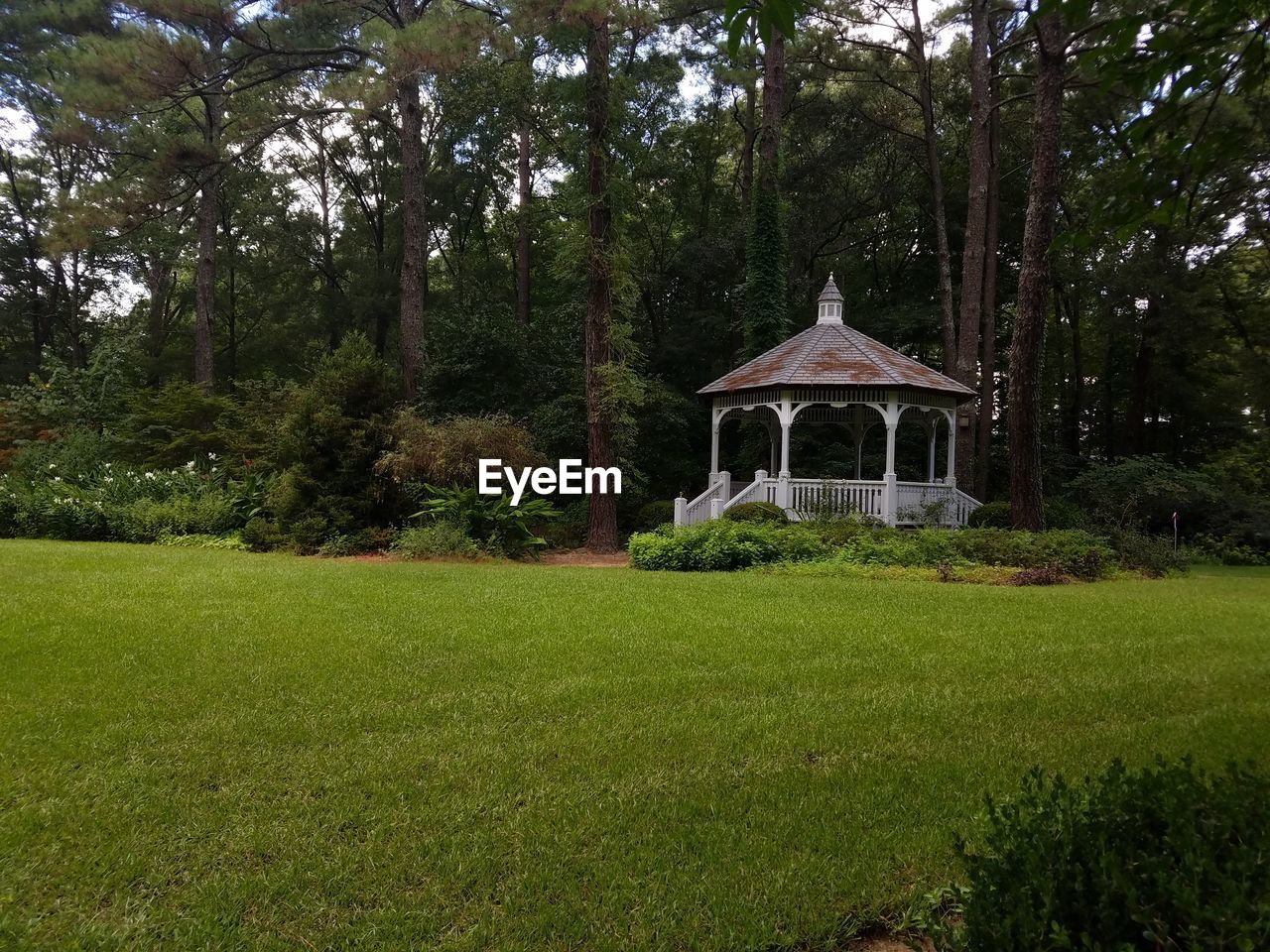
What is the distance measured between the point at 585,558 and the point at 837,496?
199 inches

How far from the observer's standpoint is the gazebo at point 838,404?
46.2 ft

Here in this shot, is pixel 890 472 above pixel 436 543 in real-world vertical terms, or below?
above

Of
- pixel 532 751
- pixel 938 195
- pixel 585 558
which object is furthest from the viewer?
pixel 938 195

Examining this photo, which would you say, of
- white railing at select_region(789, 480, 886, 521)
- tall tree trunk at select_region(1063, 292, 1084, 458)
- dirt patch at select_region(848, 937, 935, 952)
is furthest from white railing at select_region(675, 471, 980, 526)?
tall tree trunk at select_region(1063, 292, 1084, 458)

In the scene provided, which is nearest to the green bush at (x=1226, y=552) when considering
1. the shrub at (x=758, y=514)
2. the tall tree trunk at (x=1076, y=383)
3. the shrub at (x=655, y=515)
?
the shrub at (x=758, y=514)

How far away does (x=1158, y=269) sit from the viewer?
18.5 m

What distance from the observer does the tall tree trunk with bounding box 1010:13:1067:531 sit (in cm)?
1134

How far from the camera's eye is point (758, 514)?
13.2 metres

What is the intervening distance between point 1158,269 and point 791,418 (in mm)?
11469

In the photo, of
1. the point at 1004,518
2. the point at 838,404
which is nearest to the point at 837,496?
the point at 838,404

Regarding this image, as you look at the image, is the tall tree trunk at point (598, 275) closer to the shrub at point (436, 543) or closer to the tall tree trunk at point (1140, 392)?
the shrub at point (436, 543)

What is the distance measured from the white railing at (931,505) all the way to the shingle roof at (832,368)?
6.64 ft

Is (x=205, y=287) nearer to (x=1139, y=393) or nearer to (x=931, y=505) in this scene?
(x=931, y=505)

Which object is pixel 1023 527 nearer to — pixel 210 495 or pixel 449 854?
pixel 449 854
